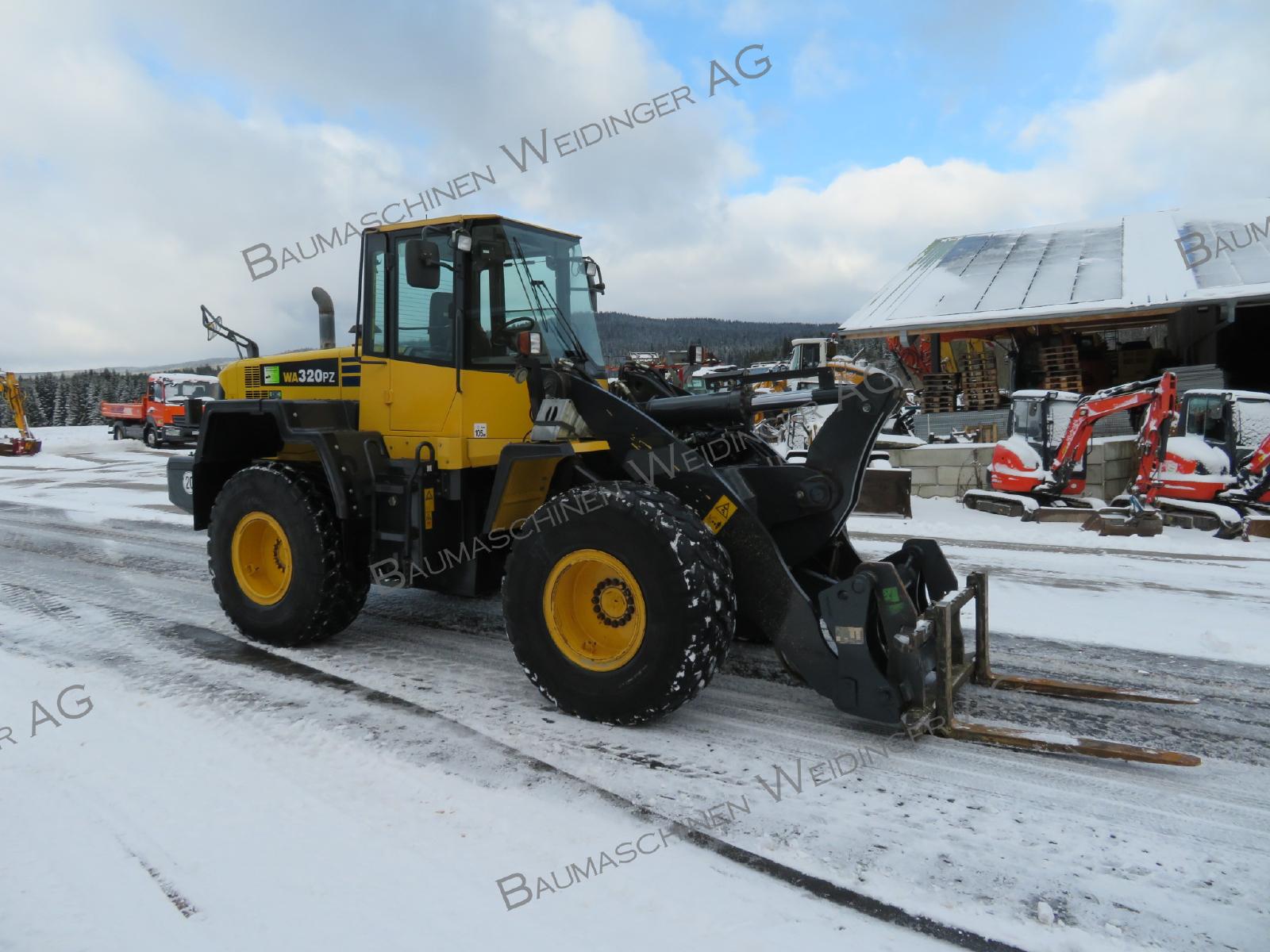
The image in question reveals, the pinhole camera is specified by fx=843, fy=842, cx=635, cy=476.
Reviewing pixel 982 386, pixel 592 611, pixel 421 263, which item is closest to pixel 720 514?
pixel 592 611

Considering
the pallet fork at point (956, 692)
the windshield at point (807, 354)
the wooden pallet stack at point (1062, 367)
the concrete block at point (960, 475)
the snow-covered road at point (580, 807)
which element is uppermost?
the windshield at point (807, 354)

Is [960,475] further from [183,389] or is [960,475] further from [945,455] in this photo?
[183,389]

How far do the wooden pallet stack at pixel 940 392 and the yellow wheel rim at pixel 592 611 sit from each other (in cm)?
1701

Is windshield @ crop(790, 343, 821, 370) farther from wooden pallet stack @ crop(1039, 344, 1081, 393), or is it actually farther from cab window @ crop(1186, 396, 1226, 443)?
cab window @ crop(1186, 396, 1226, 443)

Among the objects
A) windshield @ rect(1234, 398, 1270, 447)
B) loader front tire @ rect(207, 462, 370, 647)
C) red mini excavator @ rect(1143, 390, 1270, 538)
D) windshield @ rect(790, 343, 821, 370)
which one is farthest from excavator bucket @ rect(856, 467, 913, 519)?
windshield @ rect(790, 343, 821, 370)

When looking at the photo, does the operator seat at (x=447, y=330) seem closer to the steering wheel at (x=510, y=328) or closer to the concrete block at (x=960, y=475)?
the steering wheel at (x=510, y=328)

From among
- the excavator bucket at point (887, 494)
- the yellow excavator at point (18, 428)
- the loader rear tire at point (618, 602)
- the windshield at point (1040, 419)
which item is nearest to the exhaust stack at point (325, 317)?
the loader rear tire at point (618, 602)

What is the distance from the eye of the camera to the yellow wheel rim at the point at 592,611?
3896 mm

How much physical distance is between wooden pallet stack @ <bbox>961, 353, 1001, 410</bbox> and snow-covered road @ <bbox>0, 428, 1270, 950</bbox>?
14799 mm

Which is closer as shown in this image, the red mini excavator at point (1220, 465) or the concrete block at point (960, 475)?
the red mini excavator at point (1220, 465)

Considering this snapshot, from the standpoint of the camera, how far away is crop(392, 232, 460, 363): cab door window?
4645 millimetres

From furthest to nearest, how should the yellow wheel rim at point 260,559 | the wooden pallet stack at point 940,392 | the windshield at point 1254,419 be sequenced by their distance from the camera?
the wooden pallet stack at point 940,392 < the windshield at point 1254,419 < the yellow wheel rim at point 260,559

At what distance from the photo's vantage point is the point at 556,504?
13.3 feet

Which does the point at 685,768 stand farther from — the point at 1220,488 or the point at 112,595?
the point at 1220,488
